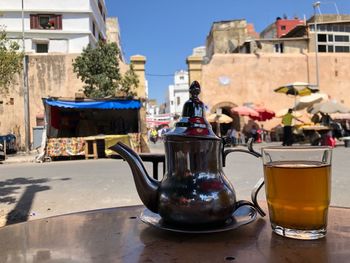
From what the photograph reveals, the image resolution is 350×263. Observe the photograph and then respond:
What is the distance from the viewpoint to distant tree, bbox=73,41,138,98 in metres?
21.2

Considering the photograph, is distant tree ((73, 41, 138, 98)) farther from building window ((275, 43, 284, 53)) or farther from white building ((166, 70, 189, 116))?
white building ((166, 70, 189, 116))

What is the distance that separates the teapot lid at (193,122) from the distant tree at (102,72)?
1986 centimetres

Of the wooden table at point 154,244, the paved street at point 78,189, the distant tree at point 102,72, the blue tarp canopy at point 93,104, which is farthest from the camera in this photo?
the distant tree at point 102,72

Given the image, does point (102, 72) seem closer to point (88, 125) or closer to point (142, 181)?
point (88, 125)

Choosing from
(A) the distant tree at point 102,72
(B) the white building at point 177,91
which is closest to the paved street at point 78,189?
(A) the distant tree at point 102,72

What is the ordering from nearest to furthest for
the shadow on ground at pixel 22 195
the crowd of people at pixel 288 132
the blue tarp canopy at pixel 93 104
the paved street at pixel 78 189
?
the shadow on ground at pixel 22 195, the paved street at pixel 78 189, the blue tarp canopy at pixel 93 104, the crowd of people at pixel 288 132

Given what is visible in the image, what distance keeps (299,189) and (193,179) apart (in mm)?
317

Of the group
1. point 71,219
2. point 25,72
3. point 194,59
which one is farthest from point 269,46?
point 71,219

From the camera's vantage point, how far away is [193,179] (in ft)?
4.44

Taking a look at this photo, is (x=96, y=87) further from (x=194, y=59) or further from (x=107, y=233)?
(x=107, y=233)

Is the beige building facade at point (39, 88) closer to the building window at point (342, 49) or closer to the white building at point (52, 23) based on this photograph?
the white building at point (52, 23)

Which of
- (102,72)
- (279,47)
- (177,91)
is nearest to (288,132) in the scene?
(102,72)

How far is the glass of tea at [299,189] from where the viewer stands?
124 cm

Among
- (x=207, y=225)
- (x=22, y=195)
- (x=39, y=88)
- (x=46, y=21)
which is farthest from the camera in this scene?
(x=46, y=21)
